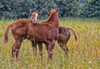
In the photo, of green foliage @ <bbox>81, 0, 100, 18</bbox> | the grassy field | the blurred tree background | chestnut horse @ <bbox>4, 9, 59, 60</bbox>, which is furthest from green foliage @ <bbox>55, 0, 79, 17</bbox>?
chestnut horse @ <bbox>4, 9, 59, 60</bbox>

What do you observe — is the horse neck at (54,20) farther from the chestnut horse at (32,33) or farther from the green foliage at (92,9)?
the green foliage at (92,9)

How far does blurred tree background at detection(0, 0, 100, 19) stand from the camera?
26.7m

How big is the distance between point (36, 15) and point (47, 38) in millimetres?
840

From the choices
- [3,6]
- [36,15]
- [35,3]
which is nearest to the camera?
[36,15]

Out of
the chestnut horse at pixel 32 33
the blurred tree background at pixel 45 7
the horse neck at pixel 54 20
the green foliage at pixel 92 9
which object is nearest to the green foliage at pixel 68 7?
the blurred tree background at pixel 45 7

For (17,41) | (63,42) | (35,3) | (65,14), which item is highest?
(17,41)

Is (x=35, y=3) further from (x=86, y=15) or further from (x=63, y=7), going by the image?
(x=86, y=15)

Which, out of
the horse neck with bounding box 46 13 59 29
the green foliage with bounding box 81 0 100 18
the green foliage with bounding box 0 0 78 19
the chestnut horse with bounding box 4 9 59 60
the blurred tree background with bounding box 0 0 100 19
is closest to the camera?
the chestnut horse with bounding box 4 9 59 60

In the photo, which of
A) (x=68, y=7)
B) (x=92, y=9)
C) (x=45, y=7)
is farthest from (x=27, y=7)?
(x=92, y=9)

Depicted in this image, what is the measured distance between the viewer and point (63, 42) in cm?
628

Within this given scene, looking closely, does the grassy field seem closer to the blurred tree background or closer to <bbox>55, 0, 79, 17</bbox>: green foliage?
the blurred tree background

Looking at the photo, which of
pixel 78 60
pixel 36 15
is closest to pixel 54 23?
pixel 36 15

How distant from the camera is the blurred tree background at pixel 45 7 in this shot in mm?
26728

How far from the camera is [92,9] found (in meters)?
30.6
